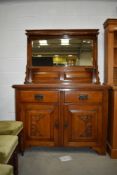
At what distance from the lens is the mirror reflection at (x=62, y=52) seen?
3.41 m

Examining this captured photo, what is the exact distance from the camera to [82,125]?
9.98 ft

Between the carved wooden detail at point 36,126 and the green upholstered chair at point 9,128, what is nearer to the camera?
the green upholstered chair at point 9,128

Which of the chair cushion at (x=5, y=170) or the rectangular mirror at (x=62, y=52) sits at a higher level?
the rectangular mirror at (x=62, y=52)

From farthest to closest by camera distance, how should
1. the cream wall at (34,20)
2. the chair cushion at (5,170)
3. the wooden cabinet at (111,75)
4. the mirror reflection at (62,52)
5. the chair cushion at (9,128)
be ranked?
the cream wall at (34,20) → the mirror reflection at (62,52) → the wooden cabinet at (111,75) → the chair cushion at (9,128) → the chair cushion at (5,170)

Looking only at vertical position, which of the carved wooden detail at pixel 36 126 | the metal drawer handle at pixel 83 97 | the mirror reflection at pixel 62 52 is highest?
the mirror reflection at pixel 62 52

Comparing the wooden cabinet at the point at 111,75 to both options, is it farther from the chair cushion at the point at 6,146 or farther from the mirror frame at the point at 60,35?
the chair cushion at the point at 6,146

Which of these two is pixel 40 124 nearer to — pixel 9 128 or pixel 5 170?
pixel 9 128

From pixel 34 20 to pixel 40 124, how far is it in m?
1.66

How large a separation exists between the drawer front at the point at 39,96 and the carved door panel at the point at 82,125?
8.4 inches

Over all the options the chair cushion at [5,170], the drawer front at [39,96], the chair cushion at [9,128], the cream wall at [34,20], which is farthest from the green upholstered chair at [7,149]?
the cream wall at [34,20]

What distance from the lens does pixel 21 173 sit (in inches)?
99.2

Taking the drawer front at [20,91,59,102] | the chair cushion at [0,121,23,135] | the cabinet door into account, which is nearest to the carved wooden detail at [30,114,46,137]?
the cabinet door

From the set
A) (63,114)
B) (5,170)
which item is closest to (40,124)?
(63,114)

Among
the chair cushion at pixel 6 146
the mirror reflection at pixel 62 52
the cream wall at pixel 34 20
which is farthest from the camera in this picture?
the cream wall at pixel 34 20
